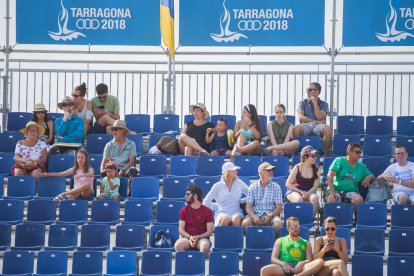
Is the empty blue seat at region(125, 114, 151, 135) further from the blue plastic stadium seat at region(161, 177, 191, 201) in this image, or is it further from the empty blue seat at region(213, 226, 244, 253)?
the empty blue seat at region(213, 226, 244, 253)

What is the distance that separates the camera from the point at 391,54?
1187cm

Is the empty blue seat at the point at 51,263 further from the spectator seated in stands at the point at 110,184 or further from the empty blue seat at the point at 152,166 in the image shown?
the empty blue seat at the point at 152,166

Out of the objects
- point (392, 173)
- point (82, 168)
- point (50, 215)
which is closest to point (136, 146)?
point (82, 168)

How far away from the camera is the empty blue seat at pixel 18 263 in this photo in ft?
26.5

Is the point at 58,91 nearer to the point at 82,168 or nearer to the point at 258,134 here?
the point at 82,168

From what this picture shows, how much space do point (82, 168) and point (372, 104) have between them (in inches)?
213

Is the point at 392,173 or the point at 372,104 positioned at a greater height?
the point at 372,104

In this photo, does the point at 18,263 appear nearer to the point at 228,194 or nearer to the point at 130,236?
the point at 130,236

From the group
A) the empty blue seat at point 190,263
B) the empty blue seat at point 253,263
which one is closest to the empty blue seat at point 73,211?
the empty blue seat at point 190,263

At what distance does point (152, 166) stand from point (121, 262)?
8.13 feet

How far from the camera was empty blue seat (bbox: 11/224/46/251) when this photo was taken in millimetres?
8672

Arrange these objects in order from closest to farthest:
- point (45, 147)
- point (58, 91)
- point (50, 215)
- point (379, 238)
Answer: point (379, 238), point (50, 215), point (45, 147), point (58, 91)

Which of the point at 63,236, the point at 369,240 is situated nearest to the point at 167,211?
the point at 63,236

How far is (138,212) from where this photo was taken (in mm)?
9055
